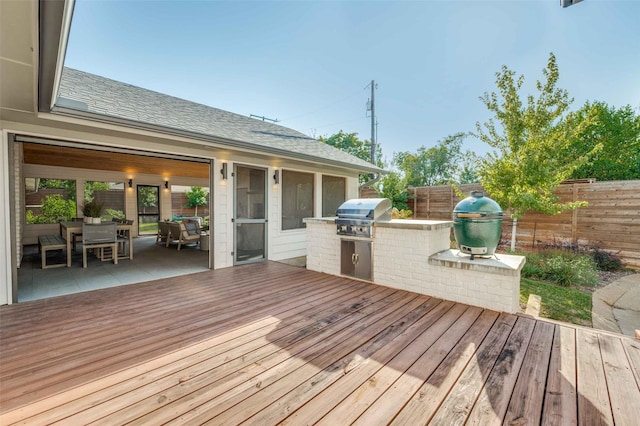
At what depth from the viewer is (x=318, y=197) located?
7312 millimetres

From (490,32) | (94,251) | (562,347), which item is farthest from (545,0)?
(94,251)

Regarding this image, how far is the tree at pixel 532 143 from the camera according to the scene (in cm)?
598

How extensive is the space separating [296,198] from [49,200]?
869cm

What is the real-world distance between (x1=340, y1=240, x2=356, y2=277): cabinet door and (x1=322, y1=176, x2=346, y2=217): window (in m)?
2.88

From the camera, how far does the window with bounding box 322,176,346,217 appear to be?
7562 millimetres

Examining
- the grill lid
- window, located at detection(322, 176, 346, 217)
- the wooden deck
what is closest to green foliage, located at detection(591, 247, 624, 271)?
the wooden deck

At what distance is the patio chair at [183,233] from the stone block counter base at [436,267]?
16.3 ft

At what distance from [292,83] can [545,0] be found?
28.6ft

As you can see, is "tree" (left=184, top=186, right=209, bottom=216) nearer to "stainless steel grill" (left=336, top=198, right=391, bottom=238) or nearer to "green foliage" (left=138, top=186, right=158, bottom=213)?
"green foliage" (left=138, top=186, right=158, bottom=213)

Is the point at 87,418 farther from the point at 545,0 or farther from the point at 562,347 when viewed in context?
the point at 545,0

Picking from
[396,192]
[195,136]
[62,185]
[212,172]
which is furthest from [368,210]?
[62,185]

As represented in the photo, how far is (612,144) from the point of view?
462 inches

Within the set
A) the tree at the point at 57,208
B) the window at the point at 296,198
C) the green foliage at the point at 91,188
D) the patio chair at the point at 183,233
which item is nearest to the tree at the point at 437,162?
the window at the point at 296,198

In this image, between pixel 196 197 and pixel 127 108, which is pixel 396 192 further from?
pixel 196 197
